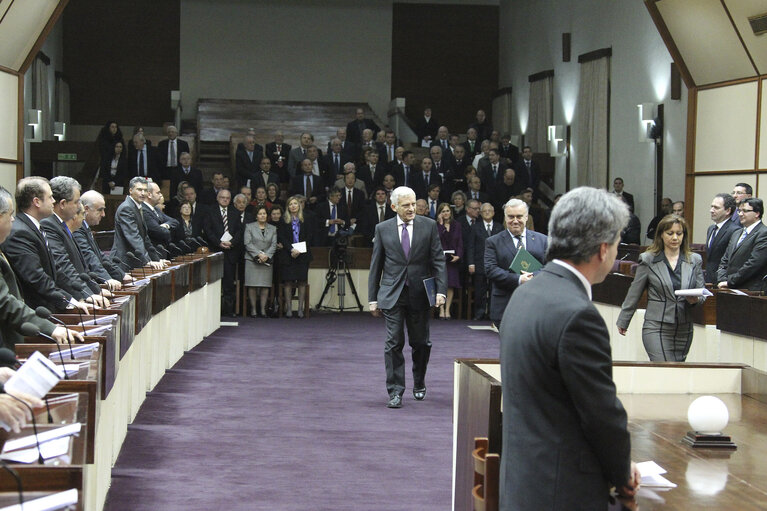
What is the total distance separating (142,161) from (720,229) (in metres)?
8.76

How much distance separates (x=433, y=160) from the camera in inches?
575

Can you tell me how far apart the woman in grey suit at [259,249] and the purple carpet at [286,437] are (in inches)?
107

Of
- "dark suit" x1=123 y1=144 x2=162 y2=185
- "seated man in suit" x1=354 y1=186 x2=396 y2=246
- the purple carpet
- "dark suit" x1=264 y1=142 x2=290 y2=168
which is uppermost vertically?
"dark suit" x1=264 y1=142 x2=290 y2=168

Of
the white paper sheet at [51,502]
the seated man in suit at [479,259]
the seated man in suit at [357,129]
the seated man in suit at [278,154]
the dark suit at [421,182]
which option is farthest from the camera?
the seated man in suit at [357,129]

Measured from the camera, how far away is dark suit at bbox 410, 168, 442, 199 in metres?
13.7

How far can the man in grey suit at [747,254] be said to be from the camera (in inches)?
279

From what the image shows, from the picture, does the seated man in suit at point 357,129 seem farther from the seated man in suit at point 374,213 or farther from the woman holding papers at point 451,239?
the woman holding papers at point 451,239

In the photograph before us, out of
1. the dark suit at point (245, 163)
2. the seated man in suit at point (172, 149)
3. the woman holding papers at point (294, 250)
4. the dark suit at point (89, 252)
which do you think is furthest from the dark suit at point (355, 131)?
the dark suit at point (89, 252)

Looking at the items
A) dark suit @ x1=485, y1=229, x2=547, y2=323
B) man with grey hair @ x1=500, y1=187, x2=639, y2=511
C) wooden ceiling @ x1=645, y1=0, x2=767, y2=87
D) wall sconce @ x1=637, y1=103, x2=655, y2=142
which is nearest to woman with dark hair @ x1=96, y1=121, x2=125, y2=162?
wall sconce @ x1=637, y1=103, x2=655, y2=142

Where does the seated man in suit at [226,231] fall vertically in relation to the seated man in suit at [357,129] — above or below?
below

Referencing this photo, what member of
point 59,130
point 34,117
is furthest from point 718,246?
point 59,130

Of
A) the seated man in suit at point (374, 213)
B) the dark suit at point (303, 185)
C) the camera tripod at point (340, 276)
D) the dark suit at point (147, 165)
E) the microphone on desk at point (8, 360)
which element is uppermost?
the dark suit at point (147, 165)

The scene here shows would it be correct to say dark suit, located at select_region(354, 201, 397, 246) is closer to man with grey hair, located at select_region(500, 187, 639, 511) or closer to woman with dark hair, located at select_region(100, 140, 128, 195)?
woman with dark hair, located at select_region(100, 140, 128, 195)

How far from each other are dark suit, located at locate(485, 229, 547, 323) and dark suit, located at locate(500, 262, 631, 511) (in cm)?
340
